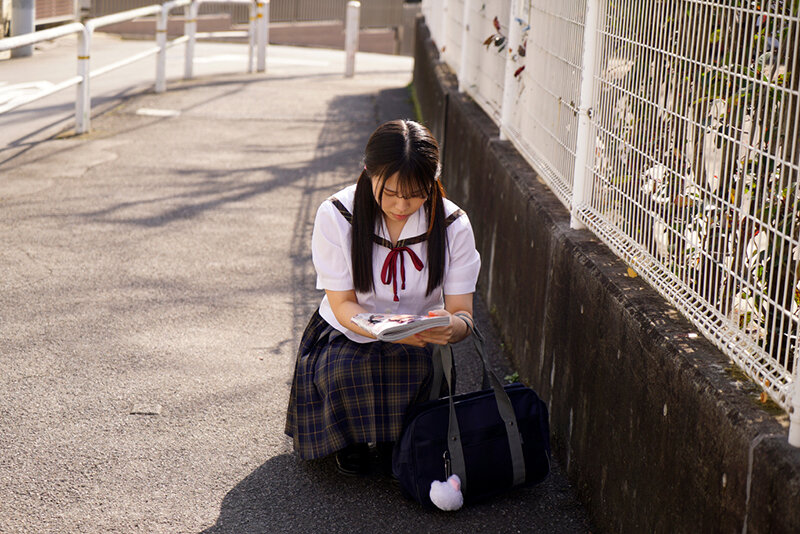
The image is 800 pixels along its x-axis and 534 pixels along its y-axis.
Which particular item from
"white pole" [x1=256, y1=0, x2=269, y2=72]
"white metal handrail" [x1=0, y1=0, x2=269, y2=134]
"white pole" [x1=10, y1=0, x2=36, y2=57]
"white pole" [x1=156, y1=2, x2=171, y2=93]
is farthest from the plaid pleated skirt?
"white pole" [x1=256, y1=0, x2=269, y2=72]

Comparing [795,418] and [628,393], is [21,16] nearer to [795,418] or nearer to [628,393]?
[628,393]

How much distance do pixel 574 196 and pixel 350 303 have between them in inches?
42.8

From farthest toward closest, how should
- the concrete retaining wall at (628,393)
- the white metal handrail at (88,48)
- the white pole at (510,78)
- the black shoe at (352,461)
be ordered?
the white metal handrail at (88,48), the white pole at (510,78), the black shoe at (352,461), the concrete retaining wall at (628,393)

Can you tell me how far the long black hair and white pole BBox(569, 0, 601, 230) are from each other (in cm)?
73

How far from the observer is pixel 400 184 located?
321 centimetres

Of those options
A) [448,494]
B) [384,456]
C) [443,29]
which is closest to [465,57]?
[443,29]

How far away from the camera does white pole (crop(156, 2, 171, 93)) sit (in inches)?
469

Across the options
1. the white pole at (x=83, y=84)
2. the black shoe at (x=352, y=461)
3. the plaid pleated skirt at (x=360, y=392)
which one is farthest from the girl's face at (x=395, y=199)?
the white pole at (x=83, y=84)

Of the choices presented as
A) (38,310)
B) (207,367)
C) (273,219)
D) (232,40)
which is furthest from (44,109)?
(232,40)

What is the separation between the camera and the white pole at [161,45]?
11914 mm

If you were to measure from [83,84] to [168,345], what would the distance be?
539 centimetres

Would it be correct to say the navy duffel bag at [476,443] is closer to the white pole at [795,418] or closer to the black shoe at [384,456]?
the black shoe at [384,456]

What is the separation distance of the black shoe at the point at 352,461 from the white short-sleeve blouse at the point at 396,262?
39 cm

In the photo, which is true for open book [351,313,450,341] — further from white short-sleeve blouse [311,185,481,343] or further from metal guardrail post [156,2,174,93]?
metal guardrail post [156,2,174,93]
